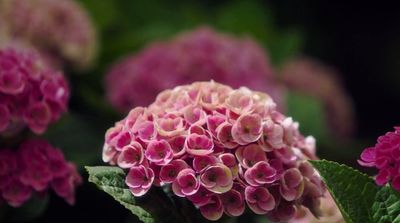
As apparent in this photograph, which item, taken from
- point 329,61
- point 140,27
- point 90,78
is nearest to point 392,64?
point 329,61

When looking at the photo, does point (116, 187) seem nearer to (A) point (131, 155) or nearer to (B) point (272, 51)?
(A) point (131, 155)

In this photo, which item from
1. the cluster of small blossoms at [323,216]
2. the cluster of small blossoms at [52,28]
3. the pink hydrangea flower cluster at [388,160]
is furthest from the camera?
the cluster of small blossoms at [52,28]

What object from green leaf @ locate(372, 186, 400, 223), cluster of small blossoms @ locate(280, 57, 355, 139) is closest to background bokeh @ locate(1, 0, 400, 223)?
cluster of small blossoms @ locate(280, 57, 355, 139)

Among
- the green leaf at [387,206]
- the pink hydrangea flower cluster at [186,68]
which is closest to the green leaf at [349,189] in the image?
the green leaf at [387,206]

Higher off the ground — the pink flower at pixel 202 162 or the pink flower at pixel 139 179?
the pink flower at pixel 202 162

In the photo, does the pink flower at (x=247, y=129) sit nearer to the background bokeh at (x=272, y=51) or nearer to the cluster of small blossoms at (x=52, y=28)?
the background bokeh at (x=272, y=51)

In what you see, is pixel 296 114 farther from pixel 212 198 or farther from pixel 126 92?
pixel 212 198
